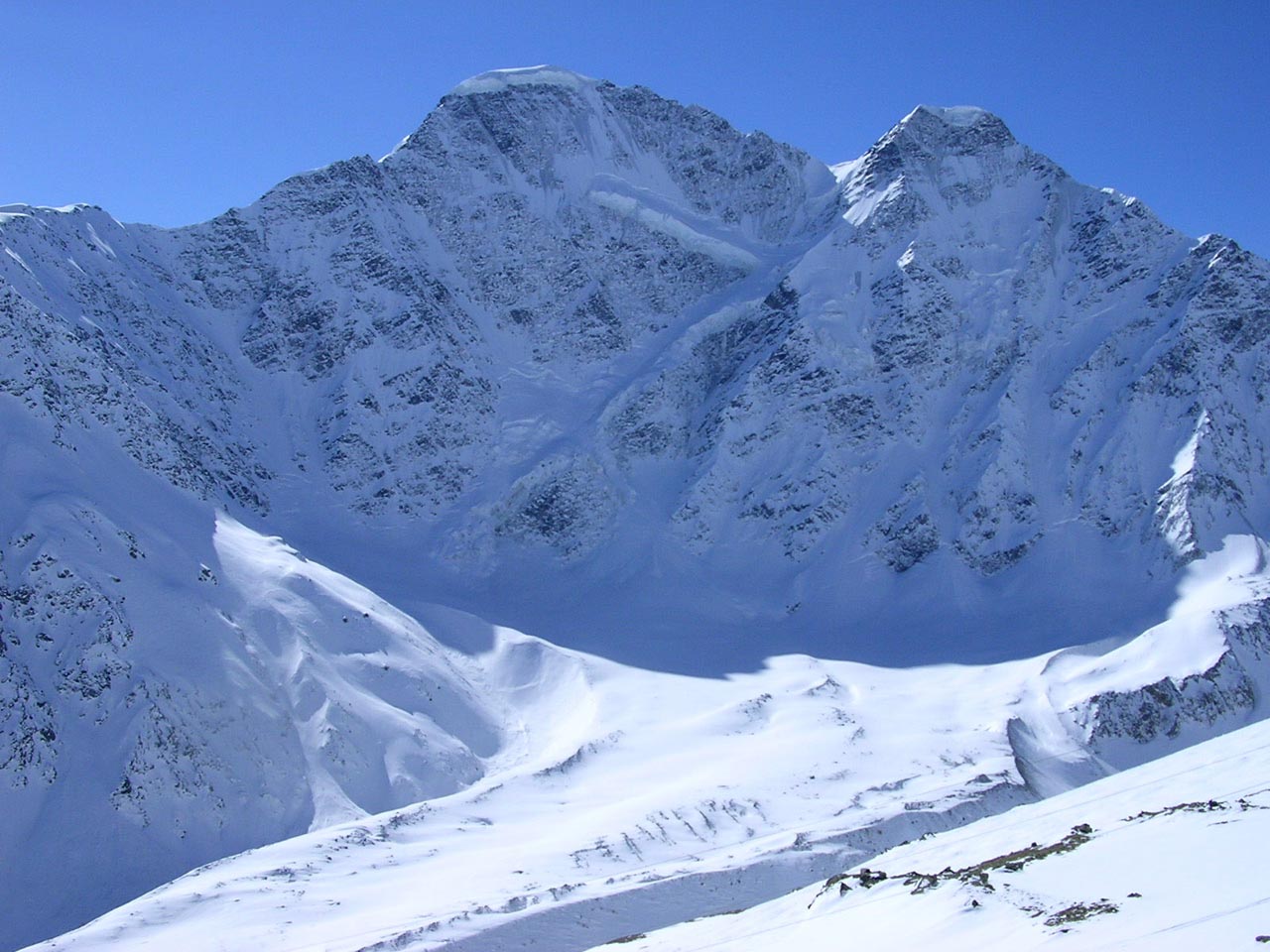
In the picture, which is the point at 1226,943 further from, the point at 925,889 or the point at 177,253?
the point at 177,253

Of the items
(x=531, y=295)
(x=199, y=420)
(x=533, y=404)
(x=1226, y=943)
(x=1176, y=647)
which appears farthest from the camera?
(x=531, y=295)

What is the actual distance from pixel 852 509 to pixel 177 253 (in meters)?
70.1

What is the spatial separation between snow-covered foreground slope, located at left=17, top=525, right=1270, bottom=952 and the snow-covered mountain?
0.44 meters

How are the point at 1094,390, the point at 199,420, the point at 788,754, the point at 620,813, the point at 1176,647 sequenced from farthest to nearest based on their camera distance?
the point at 1094,390, the point at 199,420, the point at 1176,647, the point at 788,754, the point at 620,813

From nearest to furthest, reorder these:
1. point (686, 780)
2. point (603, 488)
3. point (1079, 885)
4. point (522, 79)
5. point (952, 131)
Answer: point (1079, 885)
point (686, 780)
point (603, 488)
point (952, 131)
point (522, 79)

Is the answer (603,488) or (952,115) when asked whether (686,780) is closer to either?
(603,488)

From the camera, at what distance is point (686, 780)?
60.0m

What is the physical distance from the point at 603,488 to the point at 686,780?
142ft

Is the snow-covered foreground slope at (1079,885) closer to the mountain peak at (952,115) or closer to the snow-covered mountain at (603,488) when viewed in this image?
the snow-covered mountain at (603,488)

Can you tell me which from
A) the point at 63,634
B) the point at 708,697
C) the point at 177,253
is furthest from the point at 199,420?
the point at 708,697

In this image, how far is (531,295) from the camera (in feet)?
385

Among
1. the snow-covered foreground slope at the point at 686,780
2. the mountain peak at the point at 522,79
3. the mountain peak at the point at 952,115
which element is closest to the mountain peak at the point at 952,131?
the mountain peak at the point at 952,115

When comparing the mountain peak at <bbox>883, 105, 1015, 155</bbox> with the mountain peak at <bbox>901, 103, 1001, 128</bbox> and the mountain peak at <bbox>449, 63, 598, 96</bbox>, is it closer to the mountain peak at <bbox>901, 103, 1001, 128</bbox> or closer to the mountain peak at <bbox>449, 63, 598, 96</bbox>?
the mountain peak at <bbox>901, 103, 1001, 128</bbox>

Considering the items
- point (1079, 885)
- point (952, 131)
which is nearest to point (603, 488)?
point (952, 131)
